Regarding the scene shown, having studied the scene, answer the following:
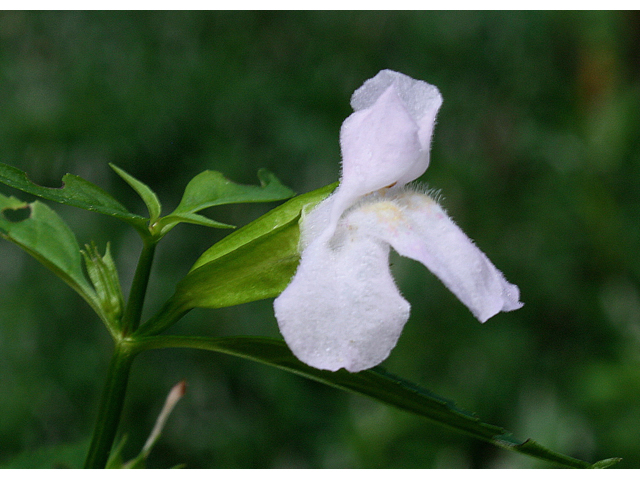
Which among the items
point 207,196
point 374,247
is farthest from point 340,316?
point 207,196

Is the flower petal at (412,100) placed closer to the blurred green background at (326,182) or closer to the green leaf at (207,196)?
the green leaf at (207,196)

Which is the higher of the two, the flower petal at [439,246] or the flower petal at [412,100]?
the flower petal at [412,100]

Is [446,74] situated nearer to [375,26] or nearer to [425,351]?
[375,26]

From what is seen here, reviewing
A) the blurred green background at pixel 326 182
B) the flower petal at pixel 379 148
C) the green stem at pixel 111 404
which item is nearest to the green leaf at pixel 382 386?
the green stem at pixel 111 404

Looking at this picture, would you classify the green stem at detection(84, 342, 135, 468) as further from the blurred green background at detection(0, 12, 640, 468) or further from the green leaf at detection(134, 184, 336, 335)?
the blurred green background at detection(0, 12, 640, 468)

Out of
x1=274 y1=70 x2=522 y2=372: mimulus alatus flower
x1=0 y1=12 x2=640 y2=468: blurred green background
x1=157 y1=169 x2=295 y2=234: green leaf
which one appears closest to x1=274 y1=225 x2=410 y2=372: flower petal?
x1=274 y1=70 x2=522 y2=372: mimulus alatus flower

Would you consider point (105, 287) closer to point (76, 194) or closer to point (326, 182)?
point (76, 194)
